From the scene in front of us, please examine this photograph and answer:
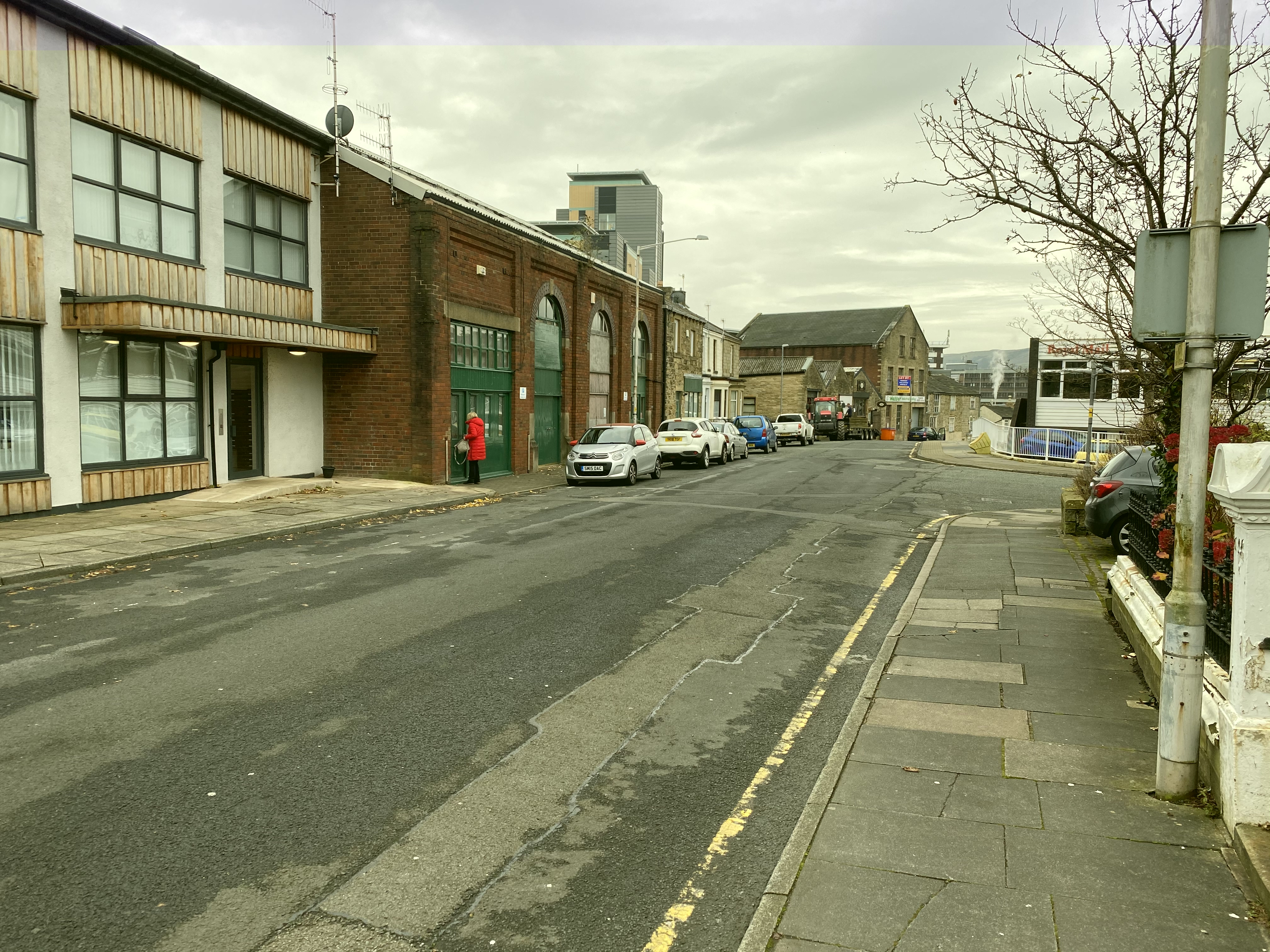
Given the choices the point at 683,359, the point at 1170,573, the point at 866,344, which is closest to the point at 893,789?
the point at 1170,573

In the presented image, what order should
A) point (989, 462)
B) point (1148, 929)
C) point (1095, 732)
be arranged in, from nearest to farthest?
1. point (1148, 929)
2. point (1095, 732)
3. point (989, 462)

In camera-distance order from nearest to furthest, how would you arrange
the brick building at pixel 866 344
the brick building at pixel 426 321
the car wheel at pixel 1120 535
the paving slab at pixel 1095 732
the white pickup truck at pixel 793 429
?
the paving slab at pixel 1095 732 → the car wheel at pixel 1120 535 → the brick building at pixel 426 321 → the white pickup truck at pixel 793 429 → the brick building at pixel 866 344

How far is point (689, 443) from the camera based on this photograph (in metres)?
30.0

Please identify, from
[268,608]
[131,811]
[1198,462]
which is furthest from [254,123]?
[1198,462]

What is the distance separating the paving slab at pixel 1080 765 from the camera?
4766mm

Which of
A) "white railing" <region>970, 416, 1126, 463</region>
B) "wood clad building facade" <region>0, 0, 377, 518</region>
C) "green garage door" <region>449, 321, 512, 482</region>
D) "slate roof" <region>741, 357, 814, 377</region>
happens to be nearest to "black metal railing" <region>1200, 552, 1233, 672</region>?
"wood clad building facade" <region>0, 0, 377, 518</region>

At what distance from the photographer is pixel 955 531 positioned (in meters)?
15.3

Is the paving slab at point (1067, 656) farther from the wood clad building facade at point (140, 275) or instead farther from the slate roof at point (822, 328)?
the slate roof at point (822, 328)

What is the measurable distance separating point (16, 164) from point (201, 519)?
621cm

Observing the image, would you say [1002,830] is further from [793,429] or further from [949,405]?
[949,405]

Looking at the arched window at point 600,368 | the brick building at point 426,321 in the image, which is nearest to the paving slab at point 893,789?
the brick building at point 426,321

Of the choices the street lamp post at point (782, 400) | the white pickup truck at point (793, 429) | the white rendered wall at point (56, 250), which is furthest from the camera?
the street lamp post at point (782, 400)

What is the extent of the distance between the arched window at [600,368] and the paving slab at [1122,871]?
2921cm

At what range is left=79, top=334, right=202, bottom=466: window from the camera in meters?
15.2
